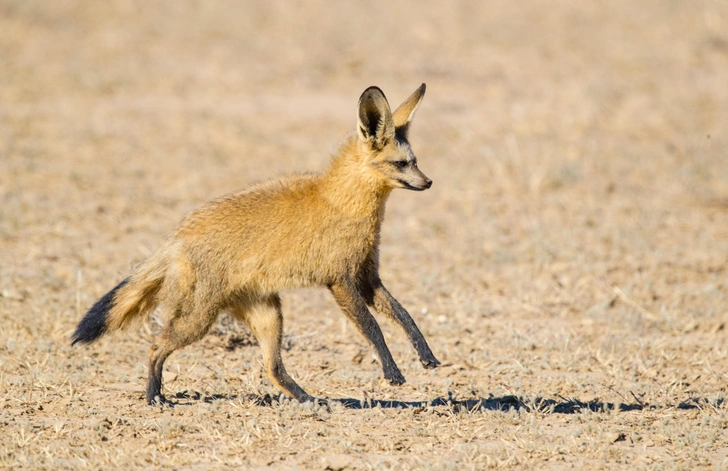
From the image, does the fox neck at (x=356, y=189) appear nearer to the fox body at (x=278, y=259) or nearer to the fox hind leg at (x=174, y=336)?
the fox body at (x=278, y=259)

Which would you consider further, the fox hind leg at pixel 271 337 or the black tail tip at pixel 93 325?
the fox hind leg at pixel 271 337

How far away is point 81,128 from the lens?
12.7 meters

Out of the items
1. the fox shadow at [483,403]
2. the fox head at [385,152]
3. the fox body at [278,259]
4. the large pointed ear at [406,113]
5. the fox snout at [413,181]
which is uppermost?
the large pointed ear at [406,113]

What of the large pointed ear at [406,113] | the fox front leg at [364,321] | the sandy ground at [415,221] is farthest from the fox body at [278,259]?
the sandy ground at [415,221]

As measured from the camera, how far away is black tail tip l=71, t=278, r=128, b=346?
553cm

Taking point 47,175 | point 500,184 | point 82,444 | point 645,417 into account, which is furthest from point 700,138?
point 82,444

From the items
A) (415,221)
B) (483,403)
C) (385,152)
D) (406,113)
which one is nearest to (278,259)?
(385,152)

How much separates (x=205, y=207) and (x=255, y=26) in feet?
40.4

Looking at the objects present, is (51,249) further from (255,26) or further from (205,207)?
(255,26)

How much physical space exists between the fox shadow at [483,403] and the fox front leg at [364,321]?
246 mm

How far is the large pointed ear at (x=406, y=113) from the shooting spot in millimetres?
5926

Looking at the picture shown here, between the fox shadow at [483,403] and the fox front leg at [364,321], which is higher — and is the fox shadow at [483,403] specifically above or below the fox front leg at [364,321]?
below

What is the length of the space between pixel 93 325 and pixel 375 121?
220cm

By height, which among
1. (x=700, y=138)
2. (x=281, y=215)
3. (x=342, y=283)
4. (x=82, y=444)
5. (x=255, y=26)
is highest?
(x=255, y=26)
